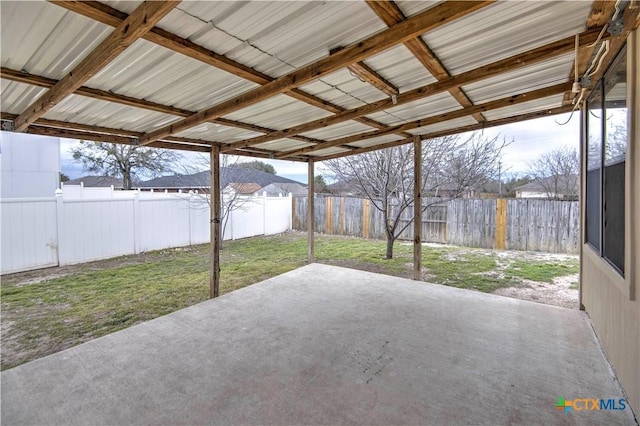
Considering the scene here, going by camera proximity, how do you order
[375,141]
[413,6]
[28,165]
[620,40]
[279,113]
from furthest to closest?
1. [28,165]
2. [375,141]
3. [279,113]
4. [620,40]
5. [413,6]

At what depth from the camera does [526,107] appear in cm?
359

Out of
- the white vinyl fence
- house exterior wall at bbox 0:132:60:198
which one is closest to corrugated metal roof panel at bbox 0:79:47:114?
the white vinyl fence

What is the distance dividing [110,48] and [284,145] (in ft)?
11.1

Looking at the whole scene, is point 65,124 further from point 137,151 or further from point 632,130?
point 137,151

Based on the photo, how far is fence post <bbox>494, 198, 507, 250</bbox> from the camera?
7938 mm

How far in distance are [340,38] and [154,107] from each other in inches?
72.2

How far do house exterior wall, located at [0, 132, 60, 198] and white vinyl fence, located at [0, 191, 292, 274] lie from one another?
12.1ft

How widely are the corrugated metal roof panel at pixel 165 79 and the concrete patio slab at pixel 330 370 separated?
2124 millimetres

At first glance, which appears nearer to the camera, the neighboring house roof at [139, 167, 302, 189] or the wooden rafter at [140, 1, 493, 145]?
the wooden rafter at [140, 1, 493, 145]

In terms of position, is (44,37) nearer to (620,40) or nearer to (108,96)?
(108,96)

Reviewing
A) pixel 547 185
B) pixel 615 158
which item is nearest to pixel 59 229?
pixel 615 158

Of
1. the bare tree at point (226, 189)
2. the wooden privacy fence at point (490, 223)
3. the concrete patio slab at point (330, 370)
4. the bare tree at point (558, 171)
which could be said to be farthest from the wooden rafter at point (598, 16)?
the bare tree at point (558, 171)

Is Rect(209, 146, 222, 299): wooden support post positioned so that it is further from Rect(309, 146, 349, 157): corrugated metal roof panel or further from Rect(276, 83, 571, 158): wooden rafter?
Rect(309, 146, 349, 157): corrugated metal roof panel

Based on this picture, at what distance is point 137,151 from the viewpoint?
14844 mm
